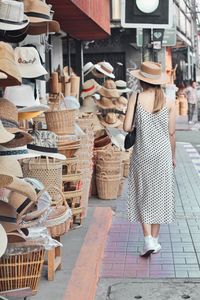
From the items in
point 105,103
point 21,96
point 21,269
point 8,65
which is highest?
point 8,65

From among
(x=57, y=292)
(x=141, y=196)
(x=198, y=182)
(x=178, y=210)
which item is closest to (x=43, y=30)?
(x=141, y=196)

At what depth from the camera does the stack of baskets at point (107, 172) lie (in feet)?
26.0

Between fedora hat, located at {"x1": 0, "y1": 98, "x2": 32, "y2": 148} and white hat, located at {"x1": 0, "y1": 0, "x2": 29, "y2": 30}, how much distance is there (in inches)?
24.4

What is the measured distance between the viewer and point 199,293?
470 centimetres

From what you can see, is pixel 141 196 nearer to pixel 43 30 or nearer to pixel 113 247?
pixel 113 247

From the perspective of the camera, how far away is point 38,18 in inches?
187

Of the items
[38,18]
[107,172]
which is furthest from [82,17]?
[38,18]

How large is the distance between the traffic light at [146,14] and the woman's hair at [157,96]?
6.27 ft

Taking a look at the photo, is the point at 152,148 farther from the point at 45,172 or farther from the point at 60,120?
the point at 60,120

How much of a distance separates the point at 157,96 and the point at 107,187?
2.87 m

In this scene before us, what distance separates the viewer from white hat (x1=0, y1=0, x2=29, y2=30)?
386 cm

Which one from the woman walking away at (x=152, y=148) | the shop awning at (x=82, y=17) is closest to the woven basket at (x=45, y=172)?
the woman walking away at (x=152, y=148)

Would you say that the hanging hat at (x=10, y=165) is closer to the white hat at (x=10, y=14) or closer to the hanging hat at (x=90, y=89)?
the white hat at (x=10, y=14)

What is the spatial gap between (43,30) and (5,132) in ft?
6.74
